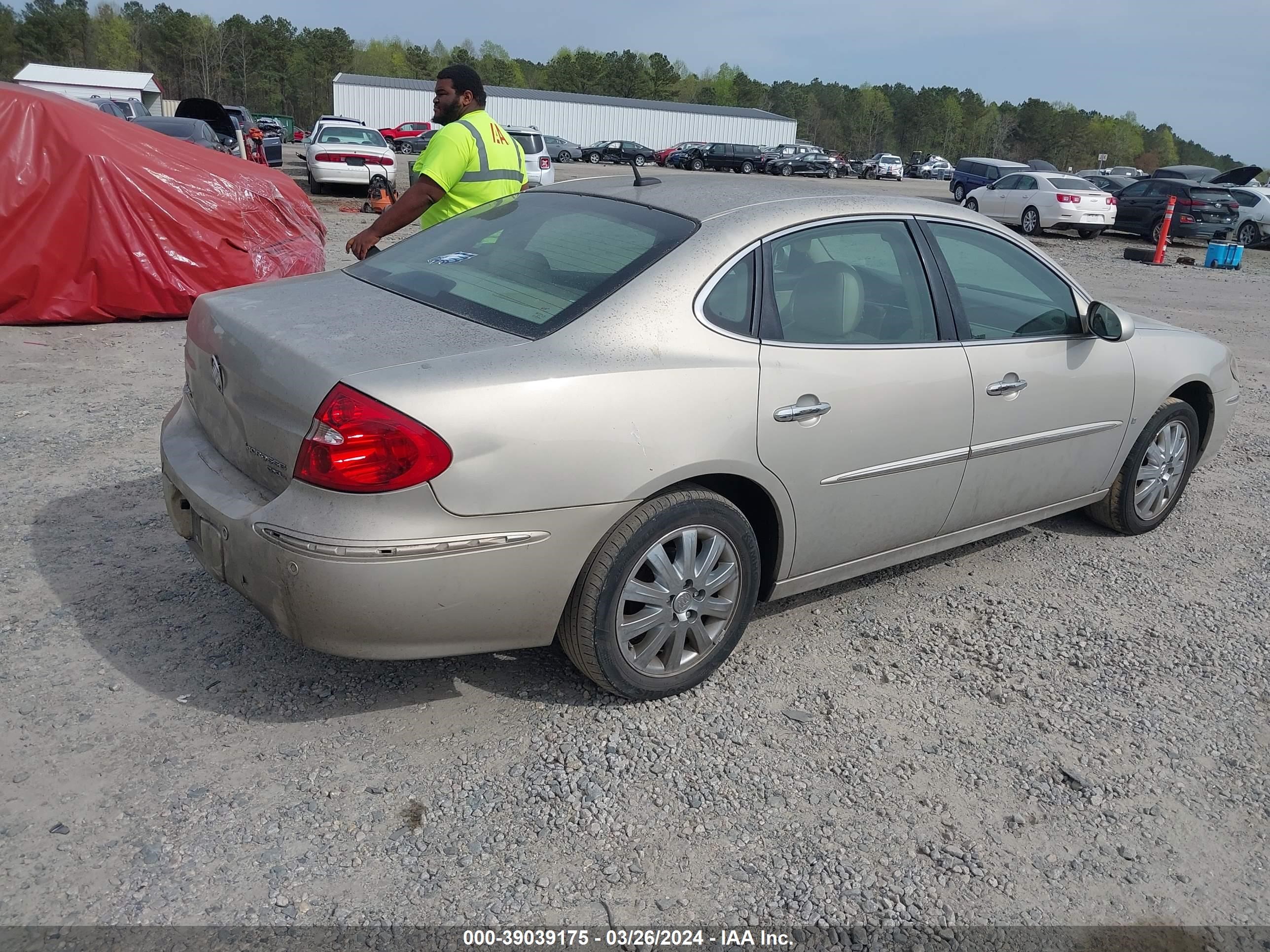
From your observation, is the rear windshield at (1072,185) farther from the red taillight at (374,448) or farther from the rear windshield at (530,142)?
the red taillight at (374,448)

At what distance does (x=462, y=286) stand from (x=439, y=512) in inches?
39.0

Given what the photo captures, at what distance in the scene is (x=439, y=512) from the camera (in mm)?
2607

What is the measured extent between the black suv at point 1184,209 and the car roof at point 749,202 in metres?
20.9

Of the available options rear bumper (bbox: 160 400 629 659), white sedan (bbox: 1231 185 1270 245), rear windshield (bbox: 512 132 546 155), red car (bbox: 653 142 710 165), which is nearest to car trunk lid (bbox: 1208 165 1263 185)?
white sedan (bbox: 1231 185 1270 245)

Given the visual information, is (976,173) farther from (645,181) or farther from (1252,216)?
(645,181)

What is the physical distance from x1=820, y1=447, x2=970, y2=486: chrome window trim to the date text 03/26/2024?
4.85 feet

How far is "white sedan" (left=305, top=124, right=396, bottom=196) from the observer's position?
19875 mm

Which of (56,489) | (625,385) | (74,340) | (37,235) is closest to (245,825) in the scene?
(625,385)

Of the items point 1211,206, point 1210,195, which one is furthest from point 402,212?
point 1210,195

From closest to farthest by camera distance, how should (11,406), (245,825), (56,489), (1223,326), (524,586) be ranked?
(245,825) < (524,586) < (56,489) < (11,406) < (1223,326)

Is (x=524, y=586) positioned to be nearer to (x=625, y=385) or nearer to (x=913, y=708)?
(x=625, y=385)

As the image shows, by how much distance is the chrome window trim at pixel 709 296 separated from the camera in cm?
308

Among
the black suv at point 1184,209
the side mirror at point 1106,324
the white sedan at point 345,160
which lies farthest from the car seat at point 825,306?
the black suv at point 1184,209

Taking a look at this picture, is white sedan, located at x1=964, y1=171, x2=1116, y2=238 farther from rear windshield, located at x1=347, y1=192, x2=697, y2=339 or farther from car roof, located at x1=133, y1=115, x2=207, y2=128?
rear windshield, located at x1=347, y1=192, x2=697, y2=339
